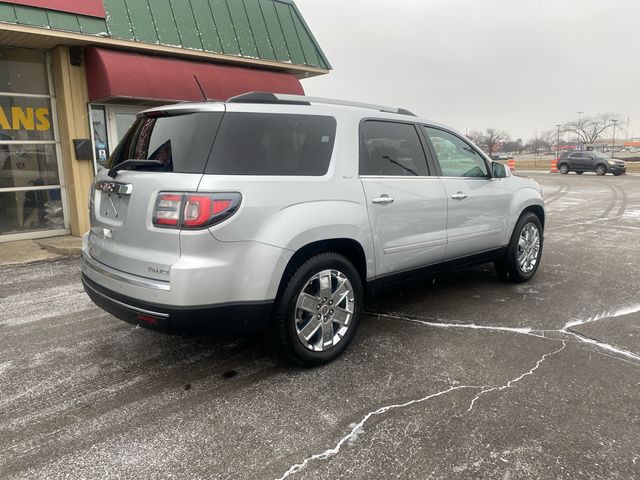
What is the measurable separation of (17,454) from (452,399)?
8.02 ft

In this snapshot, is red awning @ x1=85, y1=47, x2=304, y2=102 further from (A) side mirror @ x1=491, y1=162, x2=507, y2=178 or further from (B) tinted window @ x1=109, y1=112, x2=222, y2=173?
(A) side mirror @ x1=491, y1=162, x2=507, y2=178

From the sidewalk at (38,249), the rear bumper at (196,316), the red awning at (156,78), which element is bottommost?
the sidewalk at (38,249)

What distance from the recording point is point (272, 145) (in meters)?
3.20

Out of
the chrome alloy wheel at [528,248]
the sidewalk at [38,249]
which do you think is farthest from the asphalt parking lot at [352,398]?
the sidewalk at [38,249]

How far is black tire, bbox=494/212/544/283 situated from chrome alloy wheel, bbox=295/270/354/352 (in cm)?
250

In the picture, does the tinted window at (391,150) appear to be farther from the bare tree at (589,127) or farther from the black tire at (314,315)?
the bare tree at (589,127)

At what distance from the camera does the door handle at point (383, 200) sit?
12.1ft

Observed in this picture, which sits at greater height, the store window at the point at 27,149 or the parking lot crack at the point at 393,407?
the store window at the point at 27,149

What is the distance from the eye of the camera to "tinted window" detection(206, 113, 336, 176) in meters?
3.00

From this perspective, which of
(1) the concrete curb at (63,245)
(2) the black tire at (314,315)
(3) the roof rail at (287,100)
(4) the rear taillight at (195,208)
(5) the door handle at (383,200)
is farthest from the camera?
(1) the concrete curb at (63,245)

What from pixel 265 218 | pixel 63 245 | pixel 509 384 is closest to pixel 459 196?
pixel 509 384

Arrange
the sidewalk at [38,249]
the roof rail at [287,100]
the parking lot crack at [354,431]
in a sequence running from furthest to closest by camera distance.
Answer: the sidewalk at [38,249] < the roof rail at [287,100] < the parking lot crack at [354,431]

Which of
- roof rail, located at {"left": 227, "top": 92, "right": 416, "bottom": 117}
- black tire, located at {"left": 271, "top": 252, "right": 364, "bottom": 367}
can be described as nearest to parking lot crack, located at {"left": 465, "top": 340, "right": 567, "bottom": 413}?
black tire, located at {"left": 271, "top": 252, "right": 364, "bottom": 367}

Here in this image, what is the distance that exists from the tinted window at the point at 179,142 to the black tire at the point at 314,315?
97 centimetres
